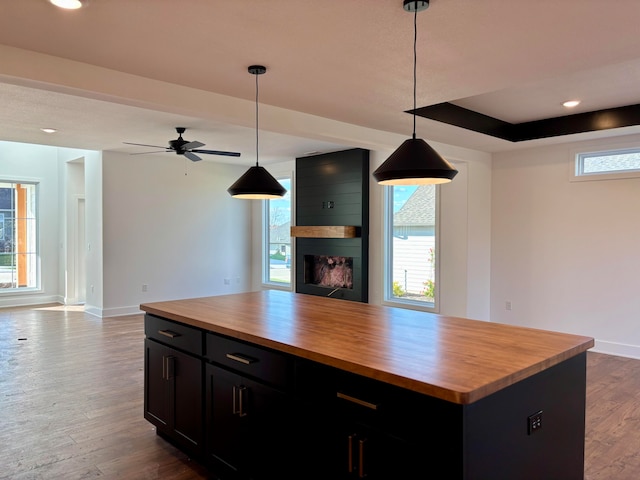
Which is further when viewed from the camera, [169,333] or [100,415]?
[100,415]

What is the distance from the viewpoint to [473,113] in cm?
491

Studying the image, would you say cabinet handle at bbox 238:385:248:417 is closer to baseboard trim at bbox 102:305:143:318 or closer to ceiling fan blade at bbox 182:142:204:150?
ceiling fan blade at bbox 182:142:204:150

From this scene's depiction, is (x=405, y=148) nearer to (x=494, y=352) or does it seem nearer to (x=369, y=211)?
(x=494, y=352)

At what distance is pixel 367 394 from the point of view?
1.72m

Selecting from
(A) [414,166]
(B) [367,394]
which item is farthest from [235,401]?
(A) [414,166]

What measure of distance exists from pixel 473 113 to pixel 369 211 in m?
2.70

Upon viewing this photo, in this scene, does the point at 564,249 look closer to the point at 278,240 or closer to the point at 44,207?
the point at 278,240

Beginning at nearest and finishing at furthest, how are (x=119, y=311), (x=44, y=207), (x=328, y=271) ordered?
(x=119, y=311) < (x=328, y=271) < (x=44, y=207)

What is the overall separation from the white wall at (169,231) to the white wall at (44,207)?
2422 mm

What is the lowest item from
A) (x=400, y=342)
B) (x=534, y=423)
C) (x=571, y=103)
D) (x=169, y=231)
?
(x=534, y=423)

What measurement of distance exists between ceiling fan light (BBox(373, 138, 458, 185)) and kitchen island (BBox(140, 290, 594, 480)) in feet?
2.57

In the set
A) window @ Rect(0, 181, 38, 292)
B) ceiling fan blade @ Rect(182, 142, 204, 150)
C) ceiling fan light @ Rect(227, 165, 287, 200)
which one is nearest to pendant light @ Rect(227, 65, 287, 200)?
ceiling fan light @ Rect(227, 165, 287, 200)

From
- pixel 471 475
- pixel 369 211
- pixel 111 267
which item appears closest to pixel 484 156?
pixel 369 211

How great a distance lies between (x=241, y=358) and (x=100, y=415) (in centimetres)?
191
